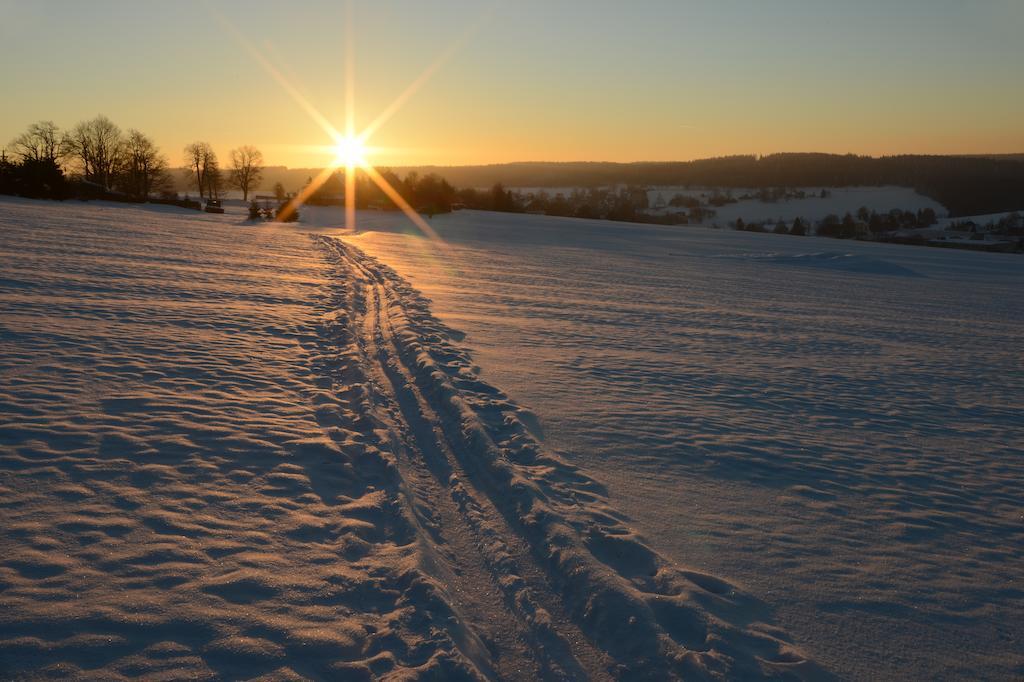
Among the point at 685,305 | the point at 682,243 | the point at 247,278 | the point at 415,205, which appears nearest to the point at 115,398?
the point at 247,278

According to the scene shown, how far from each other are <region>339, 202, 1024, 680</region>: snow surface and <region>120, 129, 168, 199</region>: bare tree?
236ft

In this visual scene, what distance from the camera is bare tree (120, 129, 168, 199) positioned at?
76.1m

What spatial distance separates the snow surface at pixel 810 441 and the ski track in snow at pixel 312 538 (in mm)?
558

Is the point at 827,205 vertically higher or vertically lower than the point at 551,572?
higher

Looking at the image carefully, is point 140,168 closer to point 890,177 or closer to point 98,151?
point 98,151

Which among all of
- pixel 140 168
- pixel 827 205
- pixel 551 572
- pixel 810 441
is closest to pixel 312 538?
pixel 551 572

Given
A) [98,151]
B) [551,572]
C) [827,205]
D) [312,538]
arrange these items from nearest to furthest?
[551,572], [312,538], [98,151], [827,205]

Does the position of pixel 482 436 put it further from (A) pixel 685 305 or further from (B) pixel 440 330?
(A) pixel 685 305

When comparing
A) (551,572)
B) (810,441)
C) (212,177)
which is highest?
(212,177)

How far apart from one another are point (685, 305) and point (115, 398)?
50.7 ft

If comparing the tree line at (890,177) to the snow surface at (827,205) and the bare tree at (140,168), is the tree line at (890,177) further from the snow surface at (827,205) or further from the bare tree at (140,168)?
the bare tree at (140,168)

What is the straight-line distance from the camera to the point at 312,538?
4.91 meters

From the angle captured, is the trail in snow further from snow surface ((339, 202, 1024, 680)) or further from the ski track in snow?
snow surface ((339, 202, 1024, 680))

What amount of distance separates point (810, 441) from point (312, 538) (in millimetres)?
6185
